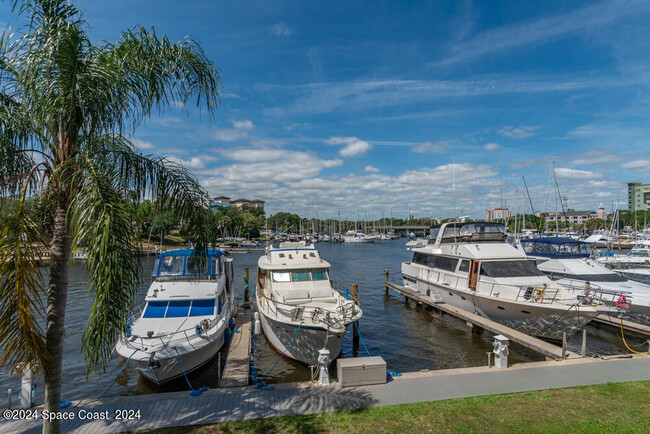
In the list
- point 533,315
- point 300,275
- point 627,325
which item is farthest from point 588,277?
point 300,275

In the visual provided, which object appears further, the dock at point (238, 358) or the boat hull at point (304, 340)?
the boat hull at point (304, 340)

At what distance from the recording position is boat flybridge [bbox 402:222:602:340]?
51.4 feet

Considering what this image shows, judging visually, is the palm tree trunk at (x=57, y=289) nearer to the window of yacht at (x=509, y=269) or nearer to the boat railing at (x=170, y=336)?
the boat railing at (x=170, y=336)

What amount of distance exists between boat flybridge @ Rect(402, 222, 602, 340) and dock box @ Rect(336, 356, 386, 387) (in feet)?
32.7

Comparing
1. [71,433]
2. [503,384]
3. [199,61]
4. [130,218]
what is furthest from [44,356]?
[503,384]

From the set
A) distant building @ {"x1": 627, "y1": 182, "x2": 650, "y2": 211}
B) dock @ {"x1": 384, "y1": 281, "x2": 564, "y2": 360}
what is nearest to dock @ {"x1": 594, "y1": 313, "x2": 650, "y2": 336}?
dock @ {"x1": 384, "y1": 281, "x2": 564, "y2": 360}

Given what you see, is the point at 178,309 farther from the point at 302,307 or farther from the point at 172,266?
the point at 302,307

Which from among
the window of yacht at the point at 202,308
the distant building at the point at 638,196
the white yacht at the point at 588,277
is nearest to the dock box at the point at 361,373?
the window of yacht at the point at 202,308

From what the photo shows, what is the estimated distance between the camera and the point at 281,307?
13.9m

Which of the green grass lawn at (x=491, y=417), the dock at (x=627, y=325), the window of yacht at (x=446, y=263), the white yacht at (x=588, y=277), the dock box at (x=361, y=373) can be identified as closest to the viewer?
the green grass lawn at (x=491, y=417)

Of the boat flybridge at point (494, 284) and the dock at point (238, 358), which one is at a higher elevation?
the boat flybridge at point (494, 284)

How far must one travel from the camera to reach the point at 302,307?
43.2 feet

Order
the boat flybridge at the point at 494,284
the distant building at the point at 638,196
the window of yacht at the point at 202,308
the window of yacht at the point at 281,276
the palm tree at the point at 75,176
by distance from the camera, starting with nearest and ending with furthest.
Answer: 1. the palm tree at the point at 75,176
2. the window of yacht at the point at 202,308
3. the boat flybridge at the point at 494,284
4. the window of yacht at the point at 281,276
5. the distant building at the point at 638,196

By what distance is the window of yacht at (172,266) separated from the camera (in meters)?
16.4
